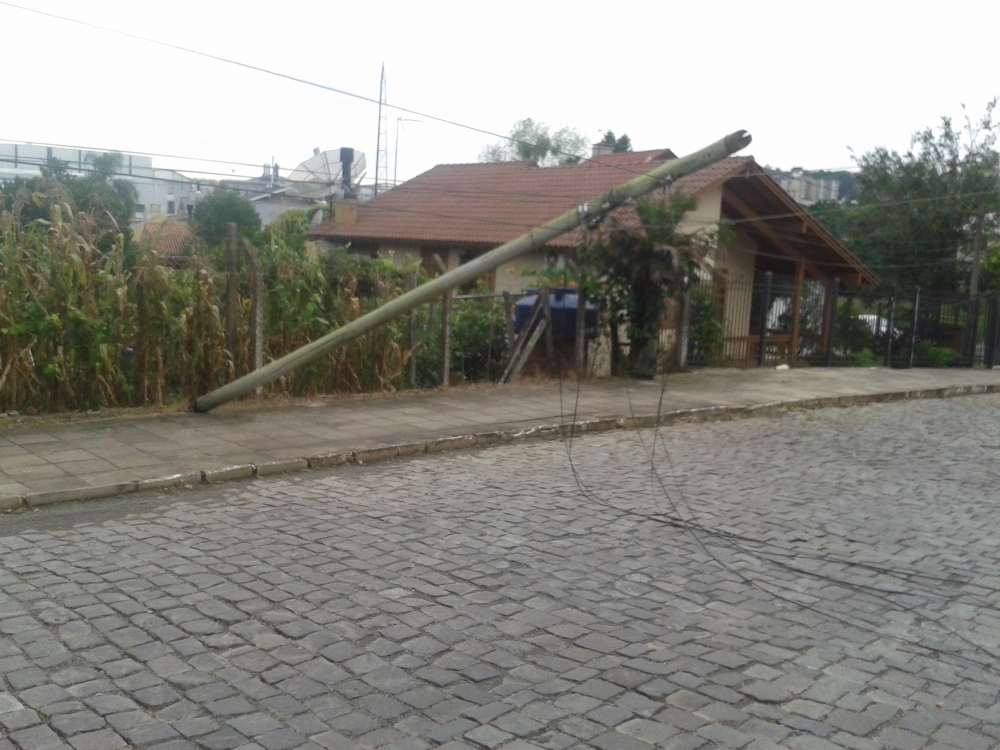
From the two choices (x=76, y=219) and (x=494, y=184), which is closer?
(x=76, y=219)

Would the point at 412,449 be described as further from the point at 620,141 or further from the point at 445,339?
the point at 620,141

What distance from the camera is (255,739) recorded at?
13.1 ft

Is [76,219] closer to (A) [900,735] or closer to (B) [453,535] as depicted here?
(B) [453,535]

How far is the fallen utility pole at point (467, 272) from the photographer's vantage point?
37.1 feet

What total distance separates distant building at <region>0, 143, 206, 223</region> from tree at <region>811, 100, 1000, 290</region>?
2235 cm

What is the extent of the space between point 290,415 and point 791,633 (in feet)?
24.3

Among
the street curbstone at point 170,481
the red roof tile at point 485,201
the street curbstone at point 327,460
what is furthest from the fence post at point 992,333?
the street curbstone at point 170,481

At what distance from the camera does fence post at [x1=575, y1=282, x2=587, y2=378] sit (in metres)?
16.3

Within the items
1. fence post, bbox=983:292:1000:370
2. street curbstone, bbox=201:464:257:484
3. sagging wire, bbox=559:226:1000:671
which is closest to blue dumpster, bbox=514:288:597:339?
sagging wire, bbox=559:226:1000:671

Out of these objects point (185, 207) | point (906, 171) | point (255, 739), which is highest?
point (906, 171)

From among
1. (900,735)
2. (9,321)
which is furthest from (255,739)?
(9,321)

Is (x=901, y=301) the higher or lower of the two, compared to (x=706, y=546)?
higher

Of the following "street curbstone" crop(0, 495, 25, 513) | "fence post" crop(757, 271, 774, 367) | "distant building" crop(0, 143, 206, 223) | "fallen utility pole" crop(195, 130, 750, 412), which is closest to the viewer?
"street curbstone" crop(0, 495, 25, 513)

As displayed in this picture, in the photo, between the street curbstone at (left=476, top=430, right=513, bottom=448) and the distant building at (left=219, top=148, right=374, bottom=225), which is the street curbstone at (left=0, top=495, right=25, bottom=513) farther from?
the distant building at (left=219, top=148, right=374, bottom=225)
